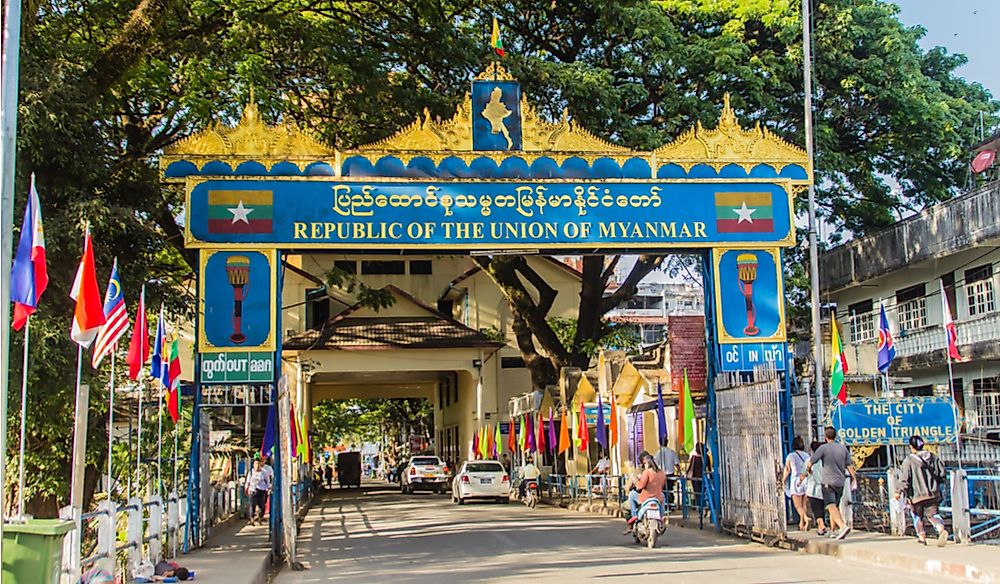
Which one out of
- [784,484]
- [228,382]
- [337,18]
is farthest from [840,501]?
[337,18]

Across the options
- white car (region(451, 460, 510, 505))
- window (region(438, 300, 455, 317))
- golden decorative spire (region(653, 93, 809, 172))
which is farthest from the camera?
window (region(438, 300, 455, 317))

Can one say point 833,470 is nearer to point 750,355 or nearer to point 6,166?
point 750,355

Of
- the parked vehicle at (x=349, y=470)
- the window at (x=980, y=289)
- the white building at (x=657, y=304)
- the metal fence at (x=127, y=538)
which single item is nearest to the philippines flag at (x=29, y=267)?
the metal fence at (x=127, y=538)

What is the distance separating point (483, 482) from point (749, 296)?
55.3ft

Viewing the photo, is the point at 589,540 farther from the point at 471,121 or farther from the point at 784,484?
the point at 471,121

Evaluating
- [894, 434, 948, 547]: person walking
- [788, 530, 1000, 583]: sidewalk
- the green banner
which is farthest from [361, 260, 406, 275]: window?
[894, 434, 948, 547]: person walking

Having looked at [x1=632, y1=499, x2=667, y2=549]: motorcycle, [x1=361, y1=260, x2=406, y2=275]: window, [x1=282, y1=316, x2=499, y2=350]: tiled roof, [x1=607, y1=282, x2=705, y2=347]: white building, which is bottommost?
[x1=632, y1=499, x2=667, y2=549]: motorcycle

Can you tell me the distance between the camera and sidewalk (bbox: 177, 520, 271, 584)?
13.9 metres

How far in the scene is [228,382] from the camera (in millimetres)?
17797

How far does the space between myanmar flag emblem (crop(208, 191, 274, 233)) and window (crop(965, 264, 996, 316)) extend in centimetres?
1905

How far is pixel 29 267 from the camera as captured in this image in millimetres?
10180

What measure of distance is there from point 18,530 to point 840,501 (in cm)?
1205

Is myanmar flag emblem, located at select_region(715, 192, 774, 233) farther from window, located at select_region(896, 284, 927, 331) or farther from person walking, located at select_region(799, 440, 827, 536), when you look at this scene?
window, located at select_region(896, 284, 927, 331)

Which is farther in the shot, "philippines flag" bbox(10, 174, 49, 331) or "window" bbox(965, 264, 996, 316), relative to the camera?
"window" bbox(965, 264, 996, 316)
